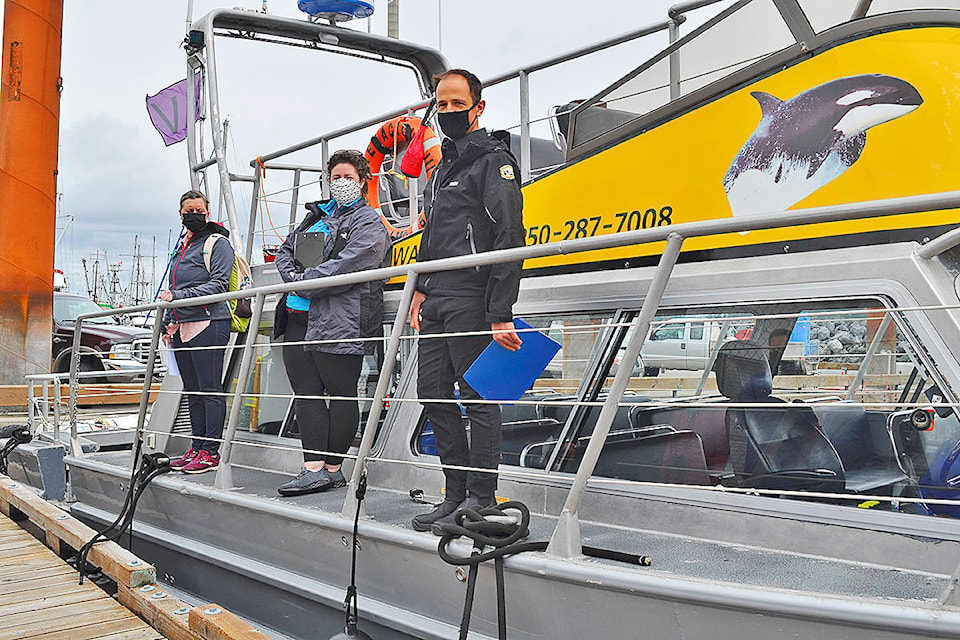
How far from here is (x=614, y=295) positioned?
3484mm

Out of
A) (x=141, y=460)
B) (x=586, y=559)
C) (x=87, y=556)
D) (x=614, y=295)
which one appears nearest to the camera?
(x=586, y=559)

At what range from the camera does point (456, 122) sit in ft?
11.5

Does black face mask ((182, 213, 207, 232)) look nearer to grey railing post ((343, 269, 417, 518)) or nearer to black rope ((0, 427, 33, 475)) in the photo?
grey railing post ((343, 269, 417, 518))

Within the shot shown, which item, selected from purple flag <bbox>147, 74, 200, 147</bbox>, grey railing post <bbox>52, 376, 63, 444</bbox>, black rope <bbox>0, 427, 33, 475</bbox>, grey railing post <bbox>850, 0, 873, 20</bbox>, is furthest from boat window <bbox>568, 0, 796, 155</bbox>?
black rope <bbox>0, 427, 33, 475</bbox>

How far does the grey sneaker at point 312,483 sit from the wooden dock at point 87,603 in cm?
67

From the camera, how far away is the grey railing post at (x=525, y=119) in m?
4.55

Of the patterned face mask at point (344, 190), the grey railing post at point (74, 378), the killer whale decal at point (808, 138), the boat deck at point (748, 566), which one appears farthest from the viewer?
the grey railing post at point (74, 378)

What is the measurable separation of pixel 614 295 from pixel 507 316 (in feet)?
1.83

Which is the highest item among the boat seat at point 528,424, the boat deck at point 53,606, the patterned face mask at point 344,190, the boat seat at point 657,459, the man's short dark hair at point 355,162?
the man's short dark hair at point 355,162

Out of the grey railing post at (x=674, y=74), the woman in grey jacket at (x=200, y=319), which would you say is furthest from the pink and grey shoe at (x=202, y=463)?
the grey railing post at (x=674, y=74)

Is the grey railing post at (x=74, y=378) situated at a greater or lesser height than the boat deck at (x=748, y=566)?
greater

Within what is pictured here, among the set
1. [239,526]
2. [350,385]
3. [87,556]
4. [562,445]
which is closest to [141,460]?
[87,556]

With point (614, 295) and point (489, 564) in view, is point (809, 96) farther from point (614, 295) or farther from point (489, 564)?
point (489, 564)

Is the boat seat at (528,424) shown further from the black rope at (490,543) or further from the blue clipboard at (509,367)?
the black rope at (490,543)
